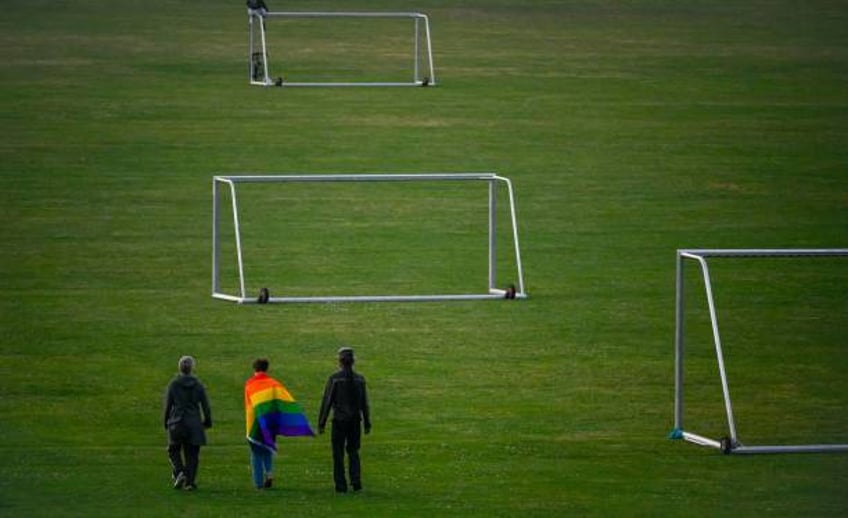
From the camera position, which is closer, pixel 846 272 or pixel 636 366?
pixel 636 366

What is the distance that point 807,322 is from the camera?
39969 millimetres

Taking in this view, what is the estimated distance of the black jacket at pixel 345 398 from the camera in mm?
25672

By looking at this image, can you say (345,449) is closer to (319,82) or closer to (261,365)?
(261,365)

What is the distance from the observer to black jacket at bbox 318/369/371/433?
25672 mm

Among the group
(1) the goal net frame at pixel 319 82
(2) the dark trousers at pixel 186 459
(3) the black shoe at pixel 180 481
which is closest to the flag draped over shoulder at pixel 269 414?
(2) the dark trousers at pixel 186 459

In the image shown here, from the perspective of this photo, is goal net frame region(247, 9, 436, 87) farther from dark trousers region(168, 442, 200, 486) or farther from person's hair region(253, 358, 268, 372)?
person's hair region(253, 358, 268, 372)

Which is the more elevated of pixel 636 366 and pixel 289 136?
pixel 289 136

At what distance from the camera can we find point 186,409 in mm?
25766

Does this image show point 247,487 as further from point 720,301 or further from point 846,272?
point 846,272

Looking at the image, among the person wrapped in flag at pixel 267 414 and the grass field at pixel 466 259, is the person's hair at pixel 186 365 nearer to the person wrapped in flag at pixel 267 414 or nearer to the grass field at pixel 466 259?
the person wrapped in flag at pixel 267 414

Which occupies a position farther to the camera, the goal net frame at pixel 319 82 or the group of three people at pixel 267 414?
the goal net frame at pixel 319 82

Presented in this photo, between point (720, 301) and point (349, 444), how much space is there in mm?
17247

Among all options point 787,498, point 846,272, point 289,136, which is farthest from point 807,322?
point 289,136

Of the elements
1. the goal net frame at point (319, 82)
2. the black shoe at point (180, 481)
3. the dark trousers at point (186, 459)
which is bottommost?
the black shoe at point (180, 481)
